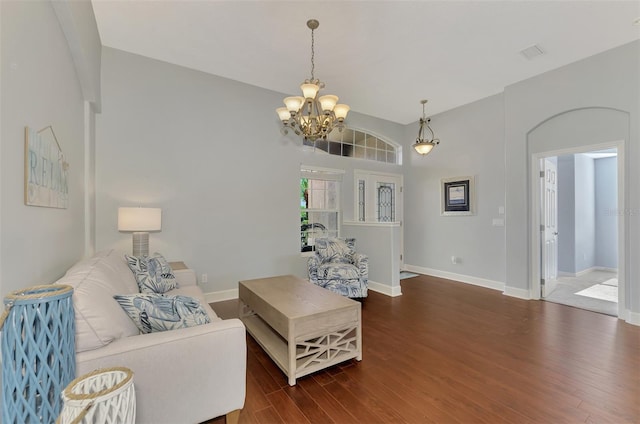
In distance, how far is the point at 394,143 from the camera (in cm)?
623

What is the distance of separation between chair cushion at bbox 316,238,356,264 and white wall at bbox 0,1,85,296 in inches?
116

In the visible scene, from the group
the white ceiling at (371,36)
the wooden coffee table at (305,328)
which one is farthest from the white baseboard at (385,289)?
the white ceiling at (371,36)

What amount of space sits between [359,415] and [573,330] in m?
2.78

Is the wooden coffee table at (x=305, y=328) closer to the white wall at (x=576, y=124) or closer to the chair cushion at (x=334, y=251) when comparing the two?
the chair cushion at (x=334, y=251)

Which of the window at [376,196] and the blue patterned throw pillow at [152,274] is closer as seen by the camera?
the blue patterned throw pillow at [152,274]

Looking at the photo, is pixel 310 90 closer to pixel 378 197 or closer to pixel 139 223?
pixel 139 223

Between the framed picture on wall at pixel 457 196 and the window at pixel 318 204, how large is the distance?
80.1 inches

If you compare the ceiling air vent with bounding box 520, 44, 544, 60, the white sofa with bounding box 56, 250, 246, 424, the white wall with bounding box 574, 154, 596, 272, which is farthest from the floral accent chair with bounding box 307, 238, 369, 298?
the white wall with bounding box 574, 154, 596, 272

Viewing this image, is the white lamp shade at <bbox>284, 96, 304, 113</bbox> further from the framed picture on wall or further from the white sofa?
the framed picture on wall

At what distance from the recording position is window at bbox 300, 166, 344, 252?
5027 mm

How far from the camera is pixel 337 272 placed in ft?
13.2

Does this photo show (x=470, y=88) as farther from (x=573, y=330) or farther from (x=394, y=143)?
(x=573, y=330)

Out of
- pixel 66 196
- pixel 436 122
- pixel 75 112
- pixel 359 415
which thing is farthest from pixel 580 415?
pixel 436 122

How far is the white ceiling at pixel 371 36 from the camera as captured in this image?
2729 millimetres
